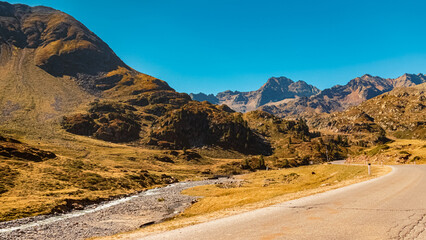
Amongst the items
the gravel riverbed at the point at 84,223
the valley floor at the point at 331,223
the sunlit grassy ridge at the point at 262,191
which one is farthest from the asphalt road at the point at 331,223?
the gravel riverbed at the point at 84,223

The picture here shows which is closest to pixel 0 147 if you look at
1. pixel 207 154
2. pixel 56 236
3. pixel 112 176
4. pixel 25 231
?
pixel 112 176

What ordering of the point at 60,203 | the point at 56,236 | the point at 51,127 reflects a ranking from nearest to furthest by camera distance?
1. the point at 56,236
2. the point at 60,203
3. the point at 51,127

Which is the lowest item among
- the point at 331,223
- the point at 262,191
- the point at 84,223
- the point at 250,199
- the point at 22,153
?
the point at 84,223

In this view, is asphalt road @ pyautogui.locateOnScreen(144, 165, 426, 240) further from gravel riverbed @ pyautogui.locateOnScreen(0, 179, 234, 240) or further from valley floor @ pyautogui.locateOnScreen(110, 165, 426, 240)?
gravel riverbed @ pyautogui.locateOnScreen(0, 179, 234, 240)

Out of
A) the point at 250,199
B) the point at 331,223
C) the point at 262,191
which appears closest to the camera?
the point at 331,223

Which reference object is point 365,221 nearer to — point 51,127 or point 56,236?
point 56,236

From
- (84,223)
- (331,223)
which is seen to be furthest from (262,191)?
(331,223)

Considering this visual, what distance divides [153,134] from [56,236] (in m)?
177

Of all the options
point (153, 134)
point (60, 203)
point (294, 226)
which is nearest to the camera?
point (294, 226)

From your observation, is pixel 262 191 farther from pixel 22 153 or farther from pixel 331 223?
pixel 22 153

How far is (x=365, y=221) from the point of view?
10719 millimetres

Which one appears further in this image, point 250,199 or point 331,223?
point 250,199

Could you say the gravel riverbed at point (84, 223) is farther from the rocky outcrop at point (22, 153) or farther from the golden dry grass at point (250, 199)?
the rocky outcrop at point (22, 153)

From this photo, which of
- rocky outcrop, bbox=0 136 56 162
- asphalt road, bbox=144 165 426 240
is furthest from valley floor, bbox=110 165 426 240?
rocky outcrop, bbox=0 136 56 162
